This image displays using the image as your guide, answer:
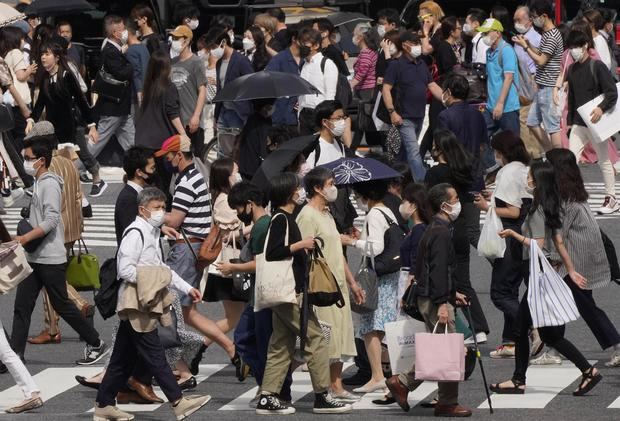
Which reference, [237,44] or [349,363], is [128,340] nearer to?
[349,363]

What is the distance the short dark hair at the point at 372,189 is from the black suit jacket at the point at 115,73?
9.20 meters

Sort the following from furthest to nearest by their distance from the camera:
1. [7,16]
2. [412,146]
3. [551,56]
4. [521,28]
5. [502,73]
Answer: [7,16]
[521,28]
[551,56]
[502,73]
[412,146]

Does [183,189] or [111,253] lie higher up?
[183,189]

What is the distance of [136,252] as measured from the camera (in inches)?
Answer: 429

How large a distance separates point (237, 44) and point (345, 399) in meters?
17.7

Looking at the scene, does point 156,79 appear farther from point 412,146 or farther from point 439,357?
point 439,357

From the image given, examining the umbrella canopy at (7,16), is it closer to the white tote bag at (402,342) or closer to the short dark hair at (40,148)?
the short dark hair at (40,148)

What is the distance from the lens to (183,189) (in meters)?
12.6

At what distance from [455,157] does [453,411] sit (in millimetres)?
2737

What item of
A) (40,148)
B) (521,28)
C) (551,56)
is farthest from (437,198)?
(521,28)

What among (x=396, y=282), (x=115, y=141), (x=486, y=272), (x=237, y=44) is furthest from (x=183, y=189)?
(x=237, y=44)

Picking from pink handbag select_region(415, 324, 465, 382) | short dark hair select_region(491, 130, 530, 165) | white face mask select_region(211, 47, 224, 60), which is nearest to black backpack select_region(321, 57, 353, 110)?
white face mask select_region(211, 47, 224, 60)

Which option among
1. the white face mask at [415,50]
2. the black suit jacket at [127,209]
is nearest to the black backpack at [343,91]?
the white face mask at [415,50]

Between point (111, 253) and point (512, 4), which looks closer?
point (111, 253)
